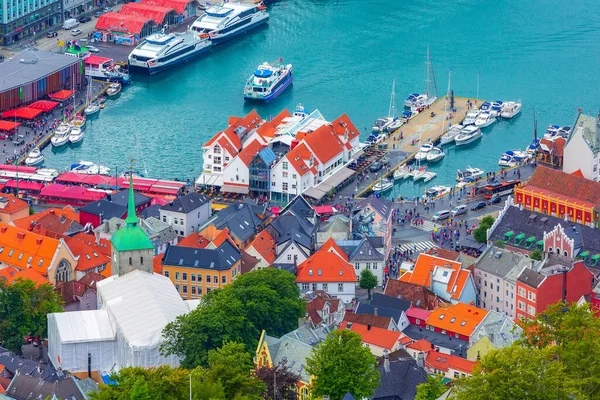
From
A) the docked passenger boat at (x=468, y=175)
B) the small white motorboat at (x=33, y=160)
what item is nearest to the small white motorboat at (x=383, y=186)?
the docked passenger boat at (x=468, y=175)

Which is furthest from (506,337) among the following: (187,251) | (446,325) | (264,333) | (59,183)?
(59,183)

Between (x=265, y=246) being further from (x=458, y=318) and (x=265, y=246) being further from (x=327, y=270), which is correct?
(x=458, y=318)

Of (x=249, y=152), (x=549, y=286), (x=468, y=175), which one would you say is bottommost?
(x=468, y=175)

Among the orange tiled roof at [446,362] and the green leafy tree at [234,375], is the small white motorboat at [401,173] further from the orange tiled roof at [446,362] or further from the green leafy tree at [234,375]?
Result: the green leafy tree at [234,375]

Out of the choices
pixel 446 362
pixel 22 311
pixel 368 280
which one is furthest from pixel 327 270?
pixel 22 311

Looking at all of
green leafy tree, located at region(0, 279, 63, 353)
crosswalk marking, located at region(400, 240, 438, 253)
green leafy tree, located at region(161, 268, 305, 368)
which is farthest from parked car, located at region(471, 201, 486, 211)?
green leafy tree, located at region(0, 279, 63, 353)
